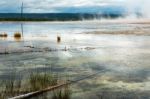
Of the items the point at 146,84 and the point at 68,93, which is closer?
the point at 68,93

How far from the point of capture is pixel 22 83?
52.3ft

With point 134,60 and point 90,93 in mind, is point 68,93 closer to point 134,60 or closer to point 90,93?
point 90,93

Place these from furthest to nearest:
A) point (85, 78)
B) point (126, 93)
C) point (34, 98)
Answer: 1. point (85, 78)
2. point (126, 93)
3. point (34, 98)

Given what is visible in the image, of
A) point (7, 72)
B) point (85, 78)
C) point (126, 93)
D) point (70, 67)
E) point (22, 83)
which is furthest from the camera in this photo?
point (70, 67)

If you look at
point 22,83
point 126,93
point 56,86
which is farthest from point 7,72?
point 126,93

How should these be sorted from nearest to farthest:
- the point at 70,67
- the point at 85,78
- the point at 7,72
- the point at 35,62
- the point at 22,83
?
the point at 22,83, the point at 85,78, the point at 7,72, the point at 70,67, the point at 35,62

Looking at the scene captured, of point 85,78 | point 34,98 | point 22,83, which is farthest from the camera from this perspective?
point 85,78

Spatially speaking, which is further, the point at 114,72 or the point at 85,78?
the point at 114,72

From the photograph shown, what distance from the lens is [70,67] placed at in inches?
814

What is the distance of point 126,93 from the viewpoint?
14.3 meters

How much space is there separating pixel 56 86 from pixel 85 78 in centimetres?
320

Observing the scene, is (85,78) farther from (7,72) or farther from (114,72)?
(7,72)

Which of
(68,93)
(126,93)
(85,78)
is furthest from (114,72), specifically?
(68,93)

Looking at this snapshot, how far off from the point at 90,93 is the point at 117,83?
2214 millimetres
